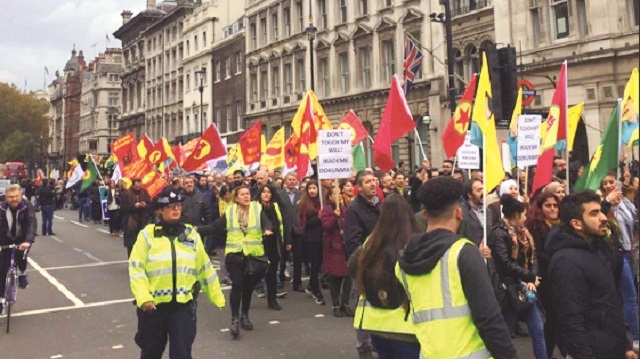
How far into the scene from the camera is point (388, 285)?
4.40 m

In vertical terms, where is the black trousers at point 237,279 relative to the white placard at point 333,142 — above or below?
below

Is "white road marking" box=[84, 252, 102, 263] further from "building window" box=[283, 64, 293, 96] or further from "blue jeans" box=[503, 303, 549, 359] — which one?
"building window" box=[283, 64, 293, 96]

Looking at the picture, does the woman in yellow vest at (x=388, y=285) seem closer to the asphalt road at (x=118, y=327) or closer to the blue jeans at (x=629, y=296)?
the asphalt road at (x=118, y=327)

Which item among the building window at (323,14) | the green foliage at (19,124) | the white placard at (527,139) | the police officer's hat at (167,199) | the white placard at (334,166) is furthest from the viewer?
the green foliage at (19,124)

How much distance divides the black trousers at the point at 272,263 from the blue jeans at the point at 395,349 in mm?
4319

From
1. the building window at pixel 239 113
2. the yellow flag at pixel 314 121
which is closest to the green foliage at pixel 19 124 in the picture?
the building window at pixel 239 113

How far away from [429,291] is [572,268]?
110cm

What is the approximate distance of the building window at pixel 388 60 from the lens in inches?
1252

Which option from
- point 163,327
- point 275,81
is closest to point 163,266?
point 163,327

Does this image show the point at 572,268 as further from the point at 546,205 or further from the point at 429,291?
the point at 546,205

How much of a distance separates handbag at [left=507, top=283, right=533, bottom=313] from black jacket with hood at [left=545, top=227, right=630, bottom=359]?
185cm

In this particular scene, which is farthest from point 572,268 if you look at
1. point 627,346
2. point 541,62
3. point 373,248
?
point 541,62

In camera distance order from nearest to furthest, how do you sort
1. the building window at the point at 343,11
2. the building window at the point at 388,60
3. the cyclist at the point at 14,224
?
the cyclist at the point at 14,224 < the building window at the point at 388,60 < the building window at the point at 343,11

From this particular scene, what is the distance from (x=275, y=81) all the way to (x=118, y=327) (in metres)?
35.2
